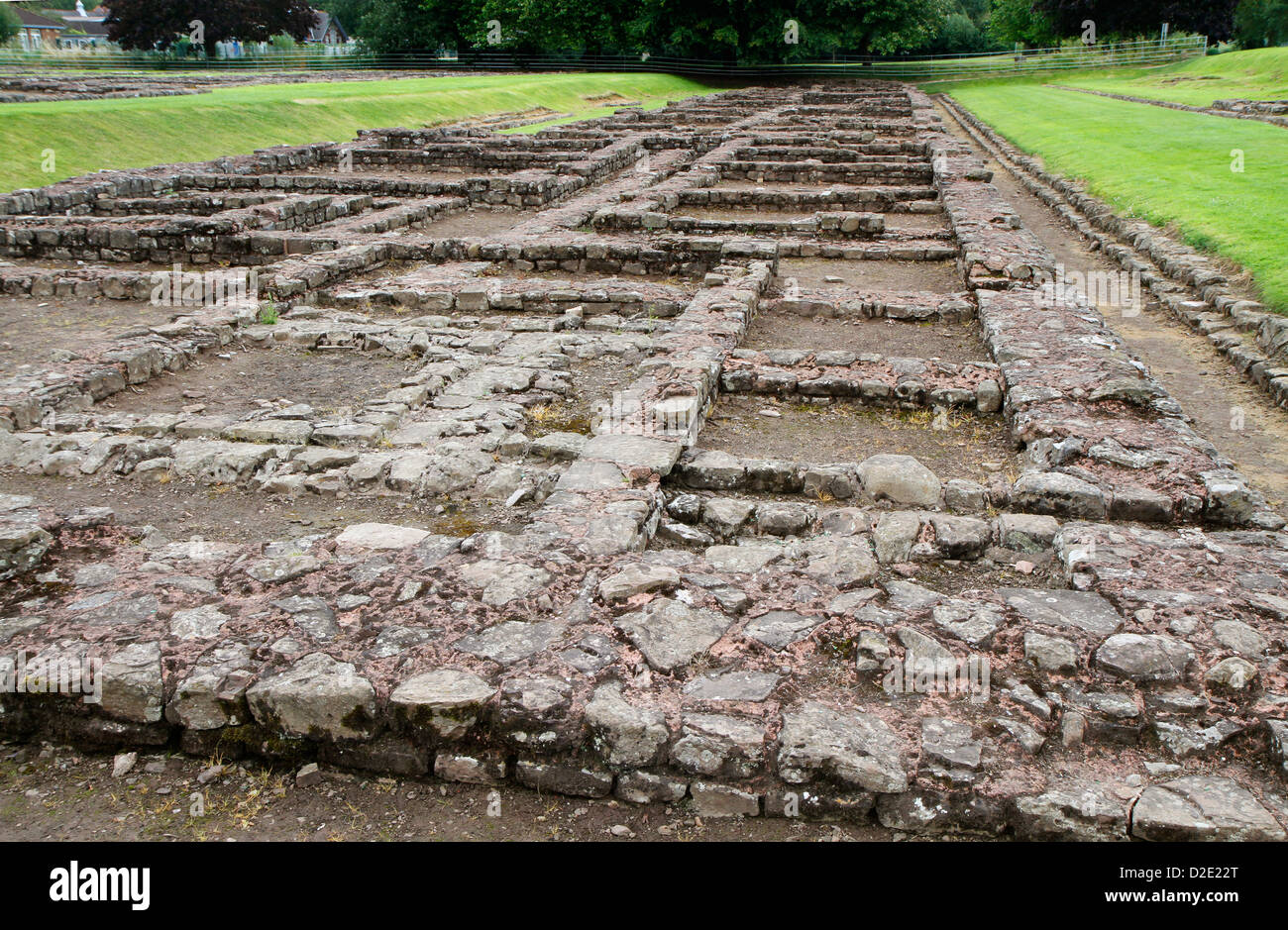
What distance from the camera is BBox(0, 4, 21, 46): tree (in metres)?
57.8

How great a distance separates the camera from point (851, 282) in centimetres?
1016

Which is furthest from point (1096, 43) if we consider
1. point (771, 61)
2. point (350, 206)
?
point (350, 206)

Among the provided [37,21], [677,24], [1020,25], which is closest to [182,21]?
[677,24]

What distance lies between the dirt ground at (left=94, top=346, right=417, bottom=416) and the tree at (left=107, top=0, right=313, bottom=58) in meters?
50.2

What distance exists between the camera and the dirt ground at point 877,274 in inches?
390

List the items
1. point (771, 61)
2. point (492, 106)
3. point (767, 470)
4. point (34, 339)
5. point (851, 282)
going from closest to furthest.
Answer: point (767, 470)
point (34, 339)
point (851, 282)
point (492, 106)
point (771, 61)

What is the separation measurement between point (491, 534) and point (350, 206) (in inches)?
481

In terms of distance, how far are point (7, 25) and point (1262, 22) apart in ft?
257

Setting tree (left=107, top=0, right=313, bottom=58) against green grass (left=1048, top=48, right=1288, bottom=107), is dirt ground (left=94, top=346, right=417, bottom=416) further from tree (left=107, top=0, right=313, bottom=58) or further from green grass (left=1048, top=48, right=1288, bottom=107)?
tree (left=107, top=0, right=313, bottom=58)

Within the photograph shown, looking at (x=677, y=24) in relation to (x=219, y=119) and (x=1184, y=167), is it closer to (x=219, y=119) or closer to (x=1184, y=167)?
(x=219, y=119)

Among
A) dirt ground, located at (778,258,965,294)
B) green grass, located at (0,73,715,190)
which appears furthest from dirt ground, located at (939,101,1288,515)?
green grass, located at (0,73,715,190)

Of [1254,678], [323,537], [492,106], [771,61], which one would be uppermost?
[771,61]

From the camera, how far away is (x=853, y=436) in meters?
5.88

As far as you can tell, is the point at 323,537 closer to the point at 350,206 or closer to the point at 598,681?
the point at 598,681
